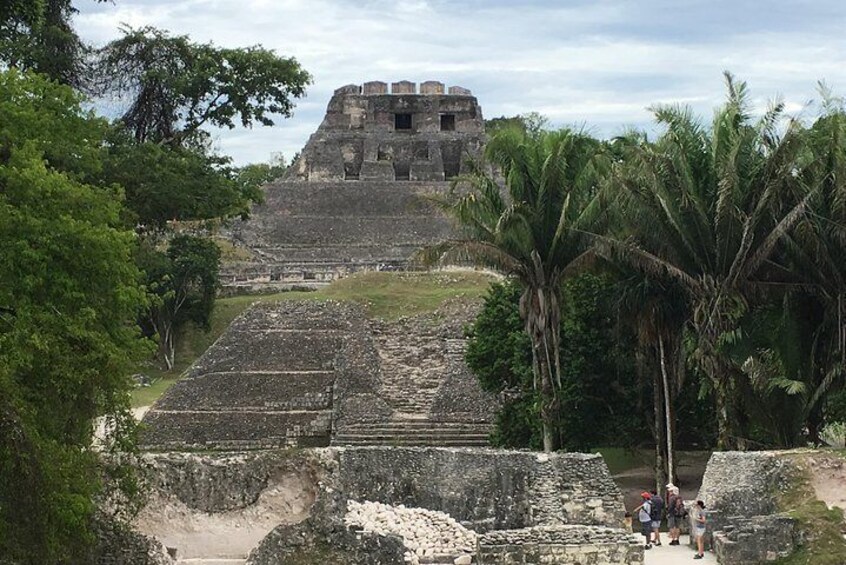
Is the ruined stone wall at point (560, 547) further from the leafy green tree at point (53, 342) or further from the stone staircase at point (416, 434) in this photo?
the stone staircase at point (416, 434)

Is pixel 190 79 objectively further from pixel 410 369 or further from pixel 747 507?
pixel 747 507

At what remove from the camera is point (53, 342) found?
16422 mm

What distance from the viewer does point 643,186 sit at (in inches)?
934

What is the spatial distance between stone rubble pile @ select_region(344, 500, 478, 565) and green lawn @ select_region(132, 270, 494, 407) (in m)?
19.1

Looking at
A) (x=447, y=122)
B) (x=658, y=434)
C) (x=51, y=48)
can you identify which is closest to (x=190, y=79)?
(x=51, y=48)

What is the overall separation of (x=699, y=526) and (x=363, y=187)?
39681 millimetres

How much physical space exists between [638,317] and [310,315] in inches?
623

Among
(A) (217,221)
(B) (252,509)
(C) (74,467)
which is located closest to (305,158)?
(A) (217,221)

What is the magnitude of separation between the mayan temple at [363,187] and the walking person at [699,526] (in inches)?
882

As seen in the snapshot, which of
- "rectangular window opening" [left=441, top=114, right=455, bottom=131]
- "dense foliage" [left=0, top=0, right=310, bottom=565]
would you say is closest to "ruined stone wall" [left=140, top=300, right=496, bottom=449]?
"dense foliage" [left=0, top=0, right=310, bottom=565]

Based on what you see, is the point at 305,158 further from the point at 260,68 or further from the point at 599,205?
the point at 599,205

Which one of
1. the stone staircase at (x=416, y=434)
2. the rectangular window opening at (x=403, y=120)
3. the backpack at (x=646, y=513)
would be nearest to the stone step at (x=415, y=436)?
the stone staircase at (x=416, y=434)

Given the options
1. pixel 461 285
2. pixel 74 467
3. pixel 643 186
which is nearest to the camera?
pixel 74 467

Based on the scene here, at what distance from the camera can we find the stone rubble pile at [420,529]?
20062mm
